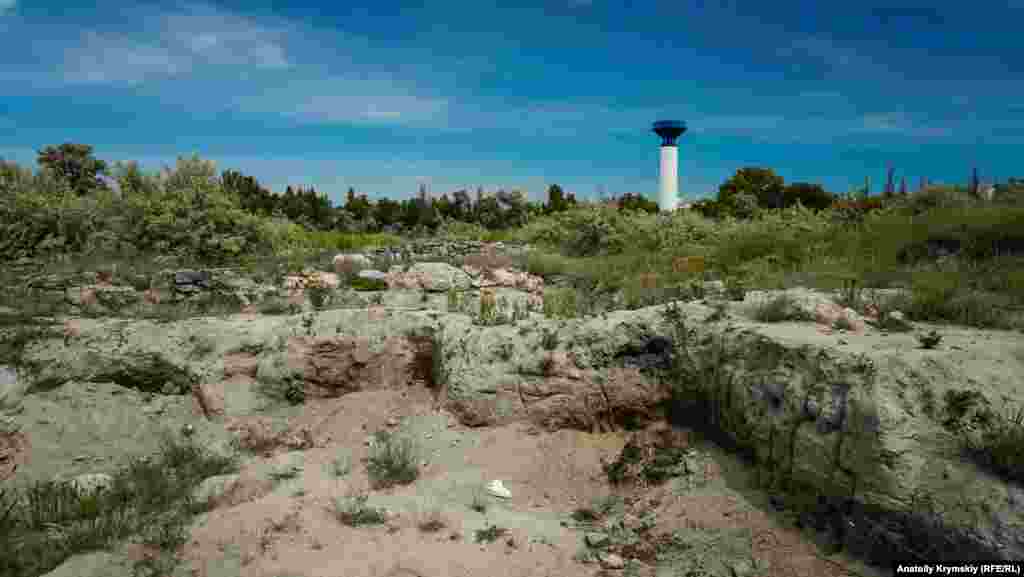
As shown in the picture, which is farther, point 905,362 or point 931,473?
point 905,362

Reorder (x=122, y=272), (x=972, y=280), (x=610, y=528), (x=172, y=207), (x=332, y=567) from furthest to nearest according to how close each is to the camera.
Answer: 1. (x=172, y=207)
2. (x=122, y=272)
3. (x=972, y=280)
4. (x=610, y=528)
5. (x=332, y=567)

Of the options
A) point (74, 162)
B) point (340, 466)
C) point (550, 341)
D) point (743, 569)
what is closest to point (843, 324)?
point (743, 569)

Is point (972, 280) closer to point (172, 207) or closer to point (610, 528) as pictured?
point (610, 528)

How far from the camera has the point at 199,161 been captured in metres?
16.6

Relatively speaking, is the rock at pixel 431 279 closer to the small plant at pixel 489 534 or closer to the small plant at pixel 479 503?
the small plant at pixel 479 503

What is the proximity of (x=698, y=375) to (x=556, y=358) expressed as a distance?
1455 mm

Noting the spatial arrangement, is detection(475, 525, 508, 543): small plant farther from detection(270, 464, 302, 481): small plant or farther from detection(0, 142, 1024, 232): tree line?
detection(0, 142, 1024, 232): tree line

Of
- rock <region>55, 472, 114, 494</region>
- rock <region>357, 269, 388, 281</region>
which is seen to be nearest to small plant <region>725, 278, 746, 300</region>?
rock <region>357, 269, 388, 281</region>

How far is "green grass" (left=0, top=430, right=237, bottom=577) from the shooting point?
428cm

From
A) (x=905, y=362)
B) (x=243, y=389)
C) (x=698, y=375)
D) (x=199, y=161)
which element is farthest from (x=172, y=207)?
(x=905, y=362)

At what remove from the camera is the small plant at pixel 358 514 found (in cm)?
466

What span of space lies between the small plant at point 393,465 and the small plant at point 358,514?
0.45 meters

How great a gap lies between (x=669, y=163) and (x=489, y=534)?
3505cm

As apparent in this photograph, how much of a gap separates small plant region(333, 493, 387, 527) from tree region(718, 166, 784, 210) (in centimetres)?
3169
